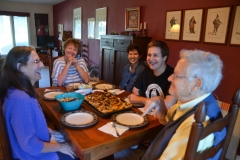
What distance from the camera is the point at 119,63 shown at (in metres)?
3.50

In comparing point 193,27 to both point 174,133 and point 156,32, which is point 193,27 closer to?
point 156,32

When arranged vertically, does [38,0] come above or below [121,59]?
above

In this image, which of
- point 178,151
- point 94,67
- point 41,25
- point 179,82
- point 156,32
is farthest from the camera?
point 41,25

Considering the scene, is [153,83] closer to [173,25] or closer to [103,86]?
[103,86]

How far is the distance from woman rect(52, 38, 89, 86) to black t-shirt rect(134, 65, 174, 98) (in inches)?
31.6

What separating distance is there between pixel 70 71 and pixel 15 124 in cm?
135

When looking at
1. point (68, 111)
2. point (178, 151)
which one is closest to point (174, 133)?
point (178, 151)

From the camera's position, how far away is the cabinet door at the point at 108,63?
372 centimetres

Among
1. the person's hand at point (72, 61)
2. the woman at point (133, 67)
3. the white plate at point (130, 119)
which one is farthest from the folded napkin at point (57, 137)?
the woman at point (133, 67)

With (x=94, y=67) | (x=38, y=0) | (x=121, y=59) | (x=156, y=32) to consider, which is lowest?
(x=94, y=67)

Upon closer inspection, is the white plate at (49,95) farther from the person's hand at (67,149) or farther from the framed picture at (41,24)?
the framed picture at (41,24)

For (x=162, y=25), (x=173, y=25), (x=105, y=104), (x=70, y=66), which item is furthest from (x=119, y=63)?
(x=105, y=104)

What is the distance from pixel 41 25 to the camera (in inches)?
305

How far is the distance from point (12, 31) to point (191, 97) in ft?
27.3
